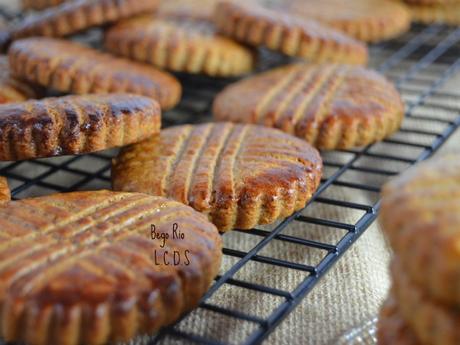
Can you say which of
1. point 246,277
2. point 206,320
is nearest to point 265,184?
point 246,277

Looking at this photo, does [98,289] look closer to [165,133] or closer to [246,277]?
[246,277]

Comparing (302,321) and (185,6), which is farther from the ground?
(185,6)

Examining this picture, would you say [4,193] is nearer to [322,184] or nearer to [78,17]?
[322,184]

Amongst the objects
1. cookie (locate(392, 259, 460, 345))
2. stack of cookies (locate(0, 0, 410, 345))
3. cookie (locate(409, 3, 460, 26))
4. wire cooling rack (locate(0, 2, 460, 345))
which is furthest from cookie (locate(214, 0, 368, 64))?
cookie (locate(392, 259, 460, 345))

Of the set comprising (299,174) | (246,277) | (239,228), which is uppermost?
(299,174)

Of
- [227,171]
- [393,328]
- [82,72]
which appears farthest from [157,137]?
[393,328]

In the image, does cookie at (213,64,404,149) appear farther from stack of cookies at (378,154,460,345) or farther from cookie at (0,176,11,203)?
stack of cookies at (378,154,460,345)

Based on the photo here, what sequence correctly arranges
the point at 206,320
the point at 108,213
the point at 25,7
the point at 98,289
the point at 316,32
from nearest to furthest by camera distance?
1. the point at 98,289
2. the point at 108,213
3. the point at 206,320
4. the point at 316,32
5. the point at 25,7
